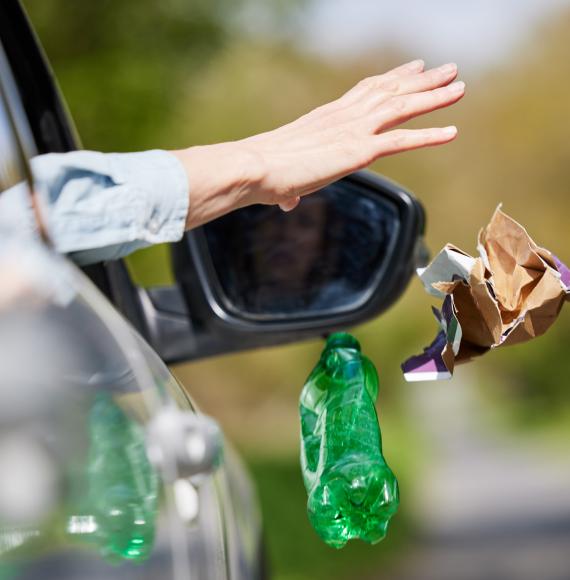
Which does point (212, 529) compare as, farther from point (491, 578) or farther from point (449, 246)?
point (491, 578)

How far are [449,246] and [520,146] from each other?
78.6ft

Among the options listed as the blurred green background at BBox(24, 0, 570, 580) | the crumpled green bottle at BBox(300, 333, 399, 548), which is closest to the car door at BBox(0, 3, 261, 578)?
the crumpled green bottle at BBox(300, 333, 399, 548)

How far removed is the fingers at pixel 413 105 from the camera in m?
1.55

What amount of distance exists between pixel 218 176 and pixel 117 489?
0.42m

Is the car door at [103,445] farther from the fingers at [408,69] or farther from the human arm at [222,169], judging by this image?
the fingers at [408,69]

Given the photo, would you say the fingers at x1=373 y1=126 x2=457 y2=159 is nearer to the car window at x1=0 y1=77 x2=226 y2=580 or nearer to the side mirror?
the car window at x1=0 y1=77 x2=226 y2=580

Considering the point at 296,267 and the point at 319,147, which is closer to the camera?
the point at 319,147

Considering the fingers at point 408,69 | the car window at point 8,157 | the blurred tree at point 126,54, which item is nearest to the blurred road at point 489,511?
the blurred tree at point 126,54

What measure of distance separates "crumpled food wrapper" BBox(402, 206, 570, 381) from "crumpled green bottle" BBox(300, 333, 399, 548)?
0.07 metres

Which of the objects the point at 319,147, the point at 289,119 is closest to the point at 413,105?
the point at 319,147

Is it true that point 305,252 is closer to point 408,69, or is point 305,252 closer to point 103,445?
point 408,69

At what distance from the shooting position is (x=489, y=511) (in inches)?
729

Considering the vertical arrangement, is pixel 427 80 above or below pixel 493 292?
above

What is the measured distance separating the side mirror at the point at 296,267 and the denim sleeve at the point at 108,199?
0.74m
